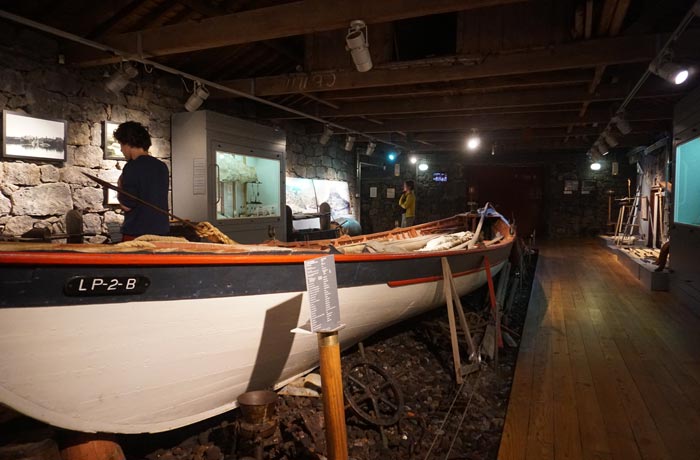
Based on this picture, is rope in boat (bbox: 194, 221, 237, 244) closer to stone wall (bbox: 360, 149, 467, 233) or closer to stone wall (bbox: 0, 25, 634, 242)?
stone wall (bbox: 0, 25, 634, 242)

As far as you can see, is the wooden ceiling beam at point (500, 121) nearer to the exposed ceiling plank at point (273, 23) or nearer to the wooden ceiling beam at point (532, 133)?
the wooden ceiling beam at point (532, 133)

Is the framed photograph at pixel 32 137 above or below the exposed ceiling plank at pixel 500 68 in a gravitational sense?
below

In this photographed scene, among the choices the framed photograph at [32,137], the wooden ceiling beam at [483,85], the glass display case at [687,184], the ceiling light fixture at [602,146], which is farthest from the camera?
the ceiling light fixture at [602,146]

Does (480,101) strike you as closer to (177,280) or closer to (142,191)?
(142,191)

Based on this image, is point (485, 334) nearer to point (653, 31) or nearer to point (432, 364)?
point (432, 364)

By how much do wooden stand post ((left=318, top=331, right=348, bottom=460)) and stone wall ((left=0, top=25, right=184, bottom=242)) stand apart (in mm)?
3530

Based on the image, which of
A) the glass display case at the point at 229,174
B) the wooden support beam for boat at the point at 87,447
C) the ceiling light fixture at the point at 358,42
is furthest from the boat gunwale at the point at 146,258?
the glass display case at the point at 229,174

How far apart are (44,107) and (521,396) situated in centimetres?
477

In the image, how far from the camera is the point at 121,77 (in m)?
4.36

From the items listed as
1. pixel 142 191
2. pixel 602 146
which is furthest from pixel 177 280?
pixel 602 146

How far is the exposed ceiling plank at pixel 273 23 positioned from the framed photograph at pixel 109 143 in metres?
0.69

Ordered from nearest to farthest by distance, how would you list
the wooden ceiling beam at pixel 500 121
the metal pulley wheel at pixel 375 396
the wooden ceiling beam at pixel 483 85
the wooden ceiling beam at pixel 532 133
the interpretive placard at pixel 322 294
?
the interpretive placard at pixel 322 294 → the metal pulley wheel at pixel 375 396 → the wooden ceiling beam at pixel 483 85 → the wooden ceiling beam at pixel 500 121 → the wooden ceiling beam at pixel 532 133

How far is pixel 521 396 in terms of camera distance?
9.43ft

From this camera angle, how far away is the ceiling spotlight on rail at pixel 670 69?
3834 millimetres
